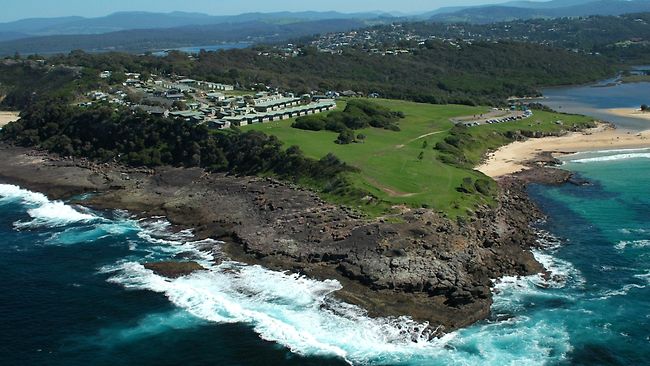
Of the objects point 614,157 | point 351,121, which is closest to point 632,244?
point 614,157

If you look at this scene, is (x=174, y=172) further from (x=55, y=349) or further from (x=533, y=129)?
(x=533, y=129)

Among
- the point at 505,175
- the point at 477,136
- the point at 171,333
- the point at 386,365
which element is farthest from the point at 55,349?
the point at 477,136

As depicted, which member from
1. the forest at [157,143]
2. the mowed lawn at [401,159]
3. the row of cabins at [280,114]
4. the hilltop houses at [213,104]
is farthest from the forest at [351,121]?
the forest at [157,143]

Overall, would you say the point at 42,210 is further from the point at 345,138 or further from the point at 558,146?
the point at 558,146

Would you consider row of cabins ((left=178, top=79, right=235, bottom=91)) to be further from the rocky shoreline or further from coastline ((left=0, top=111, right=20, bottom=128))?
the rocky shoreline

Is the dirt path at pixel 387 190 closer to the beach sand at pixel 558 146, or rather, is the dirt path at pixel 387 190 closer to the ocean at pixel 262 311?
the ocean at pixel 262 311

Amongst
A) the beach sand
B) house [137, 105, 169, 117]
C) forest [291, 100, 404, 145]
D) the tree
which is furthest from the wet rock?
house [137, 105, 169, 117]
